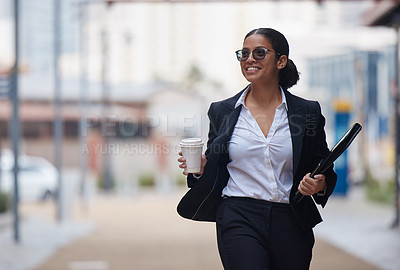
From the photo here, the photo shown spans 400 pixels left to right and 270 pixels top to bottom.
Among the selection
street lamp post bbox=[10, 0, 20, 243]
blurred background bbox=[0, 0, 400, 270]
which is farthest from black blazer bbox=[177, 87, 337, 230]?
street lamp post bbox=[10, 0, 20, 243]

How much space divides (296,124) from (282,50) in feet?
1.15

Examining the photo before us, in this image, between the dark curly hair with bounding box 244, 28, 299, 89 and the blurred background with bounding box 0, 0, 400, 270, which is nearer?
the dark curly hair with bounding box 244, 28, 299, 89

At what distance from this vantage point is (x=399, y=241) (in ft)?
33.7

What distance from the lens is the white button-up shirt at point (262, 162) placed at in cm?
323

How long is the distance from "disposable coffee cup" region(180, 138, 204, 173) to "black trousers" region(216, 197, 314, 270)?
242 mm

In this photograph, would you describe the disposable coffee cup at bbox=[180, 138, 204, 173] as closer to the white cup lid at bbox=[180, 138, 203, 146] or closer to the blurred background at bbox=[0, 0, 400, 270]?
the white cup lid at bbox=[180, 138, 203, 146]

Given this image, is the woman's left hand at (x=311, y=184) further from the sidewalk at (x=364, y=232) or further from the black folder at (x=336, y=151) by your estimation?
the sidewalk at (x=364, y=232)

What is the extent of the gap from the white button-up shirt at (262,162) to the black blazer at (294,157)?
0.11ft

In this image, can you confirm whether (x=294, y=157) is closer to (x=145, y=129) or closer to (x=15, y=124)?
(x=15, y=124)

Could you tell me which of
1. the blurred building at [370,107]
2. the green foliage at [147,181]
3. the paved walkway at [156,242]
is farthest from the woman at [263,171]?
the green foliage at [147,181]

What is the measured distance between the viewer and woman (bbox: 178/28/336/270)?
319 cm

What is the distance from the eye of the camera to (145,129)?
127 feet

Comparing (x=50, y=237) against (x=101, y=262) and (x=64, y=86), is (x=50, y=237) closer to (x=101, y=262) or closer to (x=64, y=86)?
(x=101, y=262)

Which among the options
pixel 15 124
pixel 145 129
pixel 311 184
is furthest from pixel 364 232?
pixel 145 129
